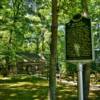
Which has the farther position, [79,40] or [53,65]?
[53,65]

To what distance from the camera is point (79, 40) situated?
7066mm

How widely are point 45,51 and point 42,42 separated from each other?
12.3ft

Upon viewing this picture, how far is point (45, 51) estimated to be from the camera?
159 feet

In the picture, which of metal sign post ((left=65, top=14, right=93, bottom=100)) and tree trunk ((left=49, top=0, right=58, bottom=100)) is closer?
metal sign post ((left=65, top=14, right=93, bottom=100))

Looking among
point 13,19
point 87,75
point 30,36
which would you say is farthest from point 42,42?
point 87,75

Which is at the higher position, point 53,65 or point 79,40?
point 79,40

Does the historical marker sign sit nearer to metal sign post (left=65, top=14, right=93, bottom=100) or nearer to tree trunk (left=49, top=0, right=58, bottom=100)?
metal sign post (left=65, top=14, right=93, bottom=100)

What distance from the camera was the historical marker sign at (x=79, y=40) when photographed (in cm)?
696

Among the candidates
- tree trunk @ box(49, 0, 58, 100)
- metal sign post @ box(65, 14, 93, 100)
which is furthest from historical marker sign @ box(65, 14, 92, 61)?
tree trunk @ box(49, 0, 58, 100)

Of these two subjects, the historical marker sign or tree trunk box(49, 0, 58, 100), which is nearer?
the historical marker sign

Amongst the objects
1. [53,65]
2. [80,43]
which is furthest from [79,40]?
[53,65]

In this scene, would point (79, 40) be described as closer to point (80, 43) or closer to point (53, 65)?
point (80, 43)

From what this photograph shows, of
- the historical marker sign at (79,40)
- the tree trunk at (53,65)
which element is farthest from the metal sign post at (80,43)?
the tree trunk at (53,65)

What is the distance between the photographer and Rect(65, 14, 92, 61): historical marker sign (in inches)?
274
